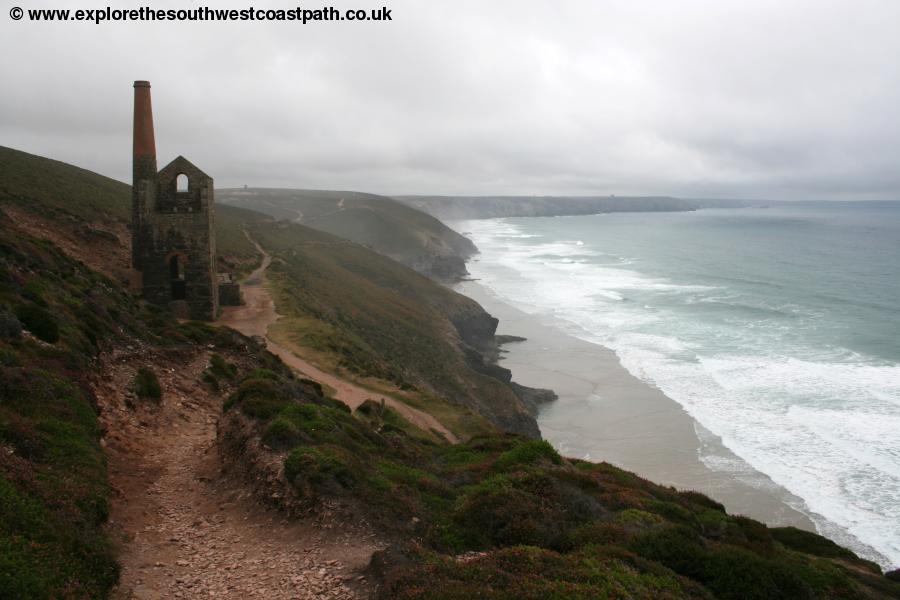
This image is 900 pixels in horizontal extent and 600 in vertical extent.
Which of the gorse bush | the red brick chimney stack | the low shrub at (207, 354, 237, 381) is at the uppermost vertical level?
the red brick chimney stack

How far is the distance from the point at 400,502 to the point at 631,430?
25376 millimetres

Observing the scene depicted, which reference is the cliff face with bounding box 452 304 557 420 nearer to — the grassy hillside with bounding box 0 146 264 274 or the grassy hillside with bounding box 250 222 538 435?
the grassy hillside with bounding box 250 222 538 435

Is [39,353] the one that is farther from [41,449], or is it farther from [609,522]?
[609,522]

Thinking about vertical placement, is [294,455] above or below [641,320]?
above

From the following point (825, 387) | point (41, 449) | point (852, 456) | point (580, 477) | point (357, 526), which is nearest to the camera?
point (41, 449)

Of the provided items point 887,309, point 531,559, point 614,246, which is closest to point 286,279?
point 531,559

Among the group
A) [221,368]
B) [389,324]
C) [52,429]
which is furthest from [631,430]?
[52,429]

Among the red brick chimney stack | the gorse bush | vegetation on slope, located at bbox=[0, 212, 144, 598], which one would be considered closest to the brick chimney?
the red brick chimney stack

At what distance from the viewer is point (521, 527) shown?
1007 centimetres

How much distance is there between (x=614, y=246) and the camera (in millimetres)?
144500

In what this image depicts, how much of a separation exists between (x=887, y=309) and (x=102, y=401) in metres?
74.1

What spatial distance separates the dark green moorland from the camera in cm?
736

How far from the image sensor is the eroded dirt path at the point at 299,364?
23266 millimetres

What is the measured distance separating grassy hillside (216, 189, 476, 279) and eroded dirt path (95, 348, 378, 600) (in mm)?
79771
